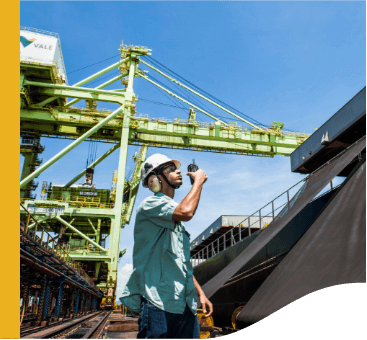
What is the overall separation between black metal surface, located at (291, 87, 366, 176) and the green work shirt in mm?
6112

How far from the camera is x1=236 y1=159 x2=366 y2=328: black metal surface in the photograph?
154 centimetres

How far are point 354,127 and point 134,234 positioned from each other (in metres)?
6.95

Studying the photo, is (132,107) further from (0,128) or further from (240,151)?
(0,128)

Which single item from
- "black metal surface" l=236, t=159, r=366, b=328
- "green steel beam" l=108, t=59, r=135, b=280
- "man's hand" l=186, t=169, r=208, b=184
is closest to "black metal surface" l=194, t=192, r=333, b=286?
"black metal surface" l=236, t=159, r=366, b=328

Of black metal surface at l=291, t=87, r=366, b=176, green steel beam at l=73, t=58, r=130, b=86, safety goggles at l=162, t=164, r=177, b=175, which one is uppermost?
green steel beam at l=73, t=58, r=130, b=86

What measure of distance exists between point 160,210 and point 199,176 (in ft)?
0.84

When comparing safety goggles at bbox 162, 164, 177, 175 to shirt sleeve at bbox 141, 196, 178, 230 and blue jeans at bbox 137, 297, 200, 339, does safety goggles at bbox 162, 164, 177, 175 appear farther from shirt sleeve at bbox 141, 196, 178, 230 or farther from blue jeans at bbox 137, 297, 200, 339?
blue jeans at bbox 137, 297, 200, 339

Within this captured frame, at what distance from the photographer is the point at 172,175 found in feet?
5.12

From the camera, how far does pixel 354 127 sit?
686 centimetres

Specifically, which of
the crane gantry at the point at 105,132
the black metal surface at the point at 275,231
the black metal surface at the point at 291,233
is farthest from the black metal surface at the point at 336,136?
the crane gantry at the point at 105,132

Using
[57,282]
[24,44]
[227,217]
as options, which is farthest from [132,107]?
[57,282]

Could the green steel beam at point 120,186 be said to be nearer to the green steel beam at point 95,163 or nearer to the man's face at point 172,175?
the green steel beam at point 95,163

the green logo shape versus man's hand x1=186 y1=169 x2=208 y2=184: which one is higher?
the green logo shape

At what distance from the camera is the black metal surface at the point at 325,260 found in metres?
1.54
